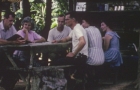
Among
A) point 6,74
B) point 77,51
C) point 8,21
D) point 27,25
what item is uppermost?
point 8,21

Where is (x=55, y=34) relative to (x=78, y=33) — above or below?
below

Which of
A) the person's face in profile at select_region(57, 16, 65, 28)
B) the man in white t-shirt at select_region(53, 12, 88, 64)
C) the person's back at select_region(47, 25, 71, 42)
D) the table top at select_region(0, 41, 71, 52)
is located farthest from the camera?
the person's back at select_region(47, 25, 71, 42)

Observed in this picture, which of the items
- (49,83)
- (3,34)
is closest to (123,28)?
(3,34)

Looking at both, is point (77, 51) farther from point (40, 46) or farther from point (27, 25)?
point (27, 25)

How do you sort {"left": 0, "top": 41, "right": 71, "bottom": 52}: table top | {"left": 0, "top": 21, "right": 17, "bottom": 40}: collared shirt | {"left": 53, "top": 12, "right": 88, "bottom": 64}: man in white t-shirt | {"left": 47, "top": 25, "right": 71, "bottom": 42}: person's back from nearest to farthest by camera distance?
{"left": 0, "top": 41, "right": 71, "bottom": 52}: table top, {"left": 53, "top": 12, "right": 88, "bottom": 64}: man in white t-shirt, {"left": 0, "top": 21, "right": 17, "bottom": 40}: collared shirt, {"left": 47, "top": 25, "right": 71, "bottom": 42}: person's back

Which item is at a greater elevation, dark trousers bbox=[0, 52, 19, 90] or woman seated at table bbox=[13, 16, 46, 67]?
woman seated at table bbox=[13, 16, 46, 67]

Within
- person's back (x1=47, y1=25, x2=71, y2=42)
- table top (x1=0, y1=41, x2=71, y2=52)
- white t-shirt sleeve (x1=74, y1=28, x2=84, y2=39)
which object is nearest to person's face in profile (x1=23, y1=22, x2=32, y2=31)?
table top (x1=0, y1=41, x2=71, y2=52)

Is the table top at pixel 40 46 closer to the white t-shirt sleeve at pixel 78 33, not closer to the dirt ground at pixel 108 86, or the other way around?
the white t-shirt sleeve at pixel 78 33

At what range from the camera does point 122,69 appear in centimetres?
860

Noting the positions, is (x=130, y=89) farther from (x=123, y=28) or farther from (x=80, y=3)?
(x=80, y=3)

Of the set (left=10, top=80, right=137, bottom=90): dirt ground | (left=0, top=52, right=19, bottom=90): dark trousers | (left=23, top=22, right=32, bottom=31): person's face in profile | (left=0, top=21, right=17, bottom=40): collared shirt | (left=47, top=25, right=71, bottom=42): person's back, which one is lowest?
(left=10, top=80, right=137, bottom=90): dirt ground

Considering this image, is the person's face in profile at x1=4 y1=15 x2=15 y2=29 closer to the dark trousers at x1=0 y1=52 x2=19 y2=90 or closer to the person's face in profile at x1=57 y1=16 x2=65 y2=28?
the dark trousers at x1=0 y1=52 x2=19 y2=90

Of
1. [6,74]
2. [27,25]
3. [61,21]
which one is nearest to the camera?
[6,74]

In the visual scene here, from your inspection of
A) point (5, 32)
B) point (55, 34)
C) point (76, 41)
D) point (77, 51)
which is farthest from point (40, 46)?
point (55, 34)
